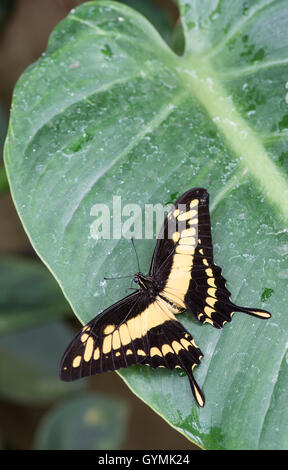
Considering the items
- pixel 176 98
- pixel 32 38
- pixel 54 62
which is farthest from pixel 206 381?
pixel 32 38

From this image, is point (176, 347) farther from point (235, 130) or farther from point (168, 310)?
point (235, 130)

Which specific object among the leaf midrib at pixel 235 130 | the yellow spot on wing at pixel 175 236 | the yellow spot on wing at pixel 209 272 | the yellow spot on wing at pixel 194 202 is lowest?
the yellow spot on wing at pixel 209 272

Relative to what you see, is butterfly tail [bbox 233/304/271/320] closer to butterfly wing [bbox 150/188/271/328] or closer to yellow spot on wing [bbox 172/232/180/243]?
butterfly wing [bbox 150/188/271/328]

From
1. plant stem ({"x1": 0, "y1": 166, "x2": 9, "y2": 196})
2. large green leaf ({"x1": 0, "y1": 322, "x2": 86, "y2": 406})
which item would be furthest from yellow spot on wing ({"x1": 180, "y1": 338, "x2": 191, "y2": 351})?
large green leaf ({"x1": 0, "y1": 322, "x2": 86, "y2": 406})

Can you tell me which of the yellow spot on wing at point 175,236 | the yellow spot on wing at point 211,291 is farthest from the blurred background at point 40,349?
the yellow spot on wing at point 211,291

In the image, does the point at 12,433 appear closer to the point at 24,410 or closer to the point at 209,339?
the point at 24,410

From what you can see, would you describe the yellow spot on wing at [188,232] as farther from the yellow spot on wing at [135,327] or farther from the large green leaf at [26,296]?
the large green leaf at [26,296]
